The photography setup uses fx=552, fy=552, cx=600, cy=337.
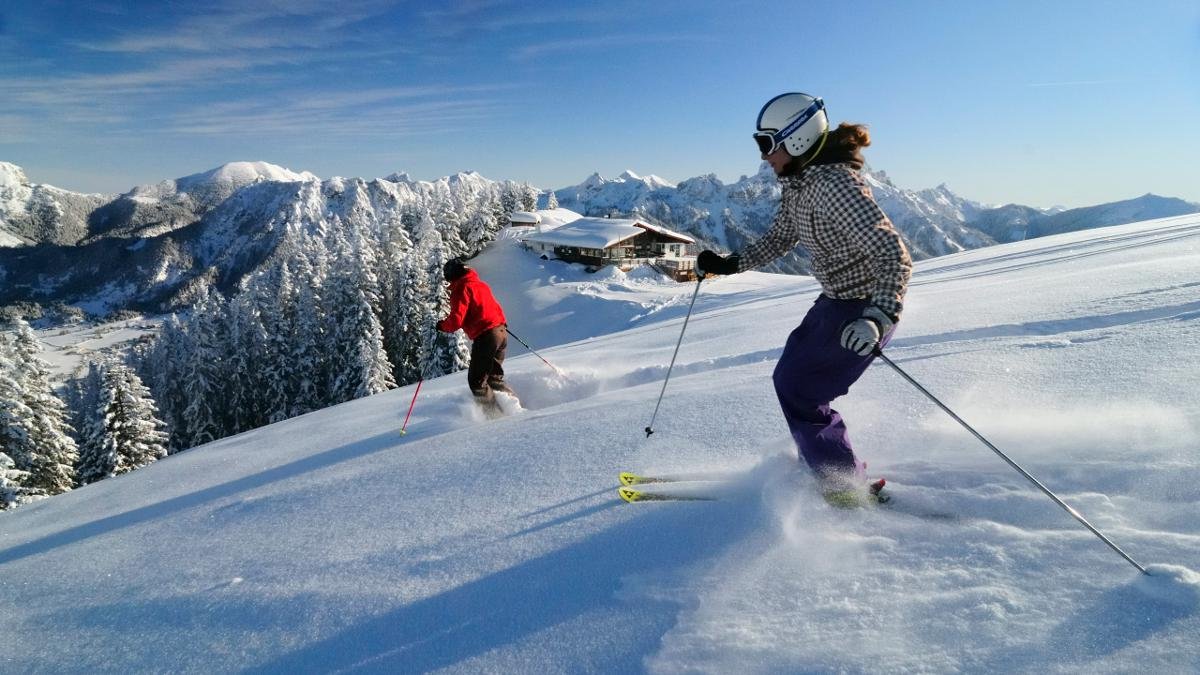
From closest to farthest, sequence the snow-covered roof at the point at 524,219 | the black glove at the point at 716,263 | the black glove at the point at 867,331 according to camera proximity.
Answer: the black glove at the point at 867,331 → the black glove at the point at 716,263 → the snow-covered roof at the point at 524,219

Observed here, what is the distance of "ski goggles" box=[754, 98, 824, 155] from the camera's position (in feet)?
10.0

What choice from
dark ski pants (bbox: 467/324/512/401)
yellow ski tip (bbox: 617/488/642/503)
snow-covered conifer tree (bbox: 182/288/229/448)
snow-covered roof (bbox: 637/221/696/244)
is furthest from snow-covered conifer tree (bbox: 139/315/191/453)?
yellow ski tip (bbox: 617/488/642/503)

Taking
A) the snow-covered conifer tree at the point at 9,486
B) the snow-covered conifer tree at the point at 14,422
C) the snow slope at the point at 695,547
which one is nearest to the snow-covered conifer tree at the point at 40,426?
the snow-covered conifer tree at the point at 14,422

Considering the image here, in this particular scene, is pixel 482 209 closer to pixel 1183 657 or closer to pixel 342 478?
pixel 342 478

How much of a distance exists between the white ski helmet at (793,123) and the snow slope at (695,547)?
73.9 inches

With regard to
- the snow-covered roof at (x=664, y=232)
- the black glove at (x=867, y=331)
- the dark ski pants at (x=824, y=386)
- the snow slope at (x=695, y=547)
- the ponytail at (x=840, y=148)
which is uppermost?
the snow-covered roof at (x=664, y=232)

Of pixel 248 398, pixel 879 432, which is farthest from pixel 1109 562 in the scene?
pixel 248 398

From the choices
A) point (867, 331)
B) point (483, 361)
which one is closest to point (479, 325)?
point (483, 361)

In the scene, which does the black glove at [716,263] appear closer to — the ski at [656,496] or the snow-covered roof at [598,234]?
the ski at [656,496]

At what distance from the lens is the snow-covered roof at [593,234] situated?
4731 centimetres

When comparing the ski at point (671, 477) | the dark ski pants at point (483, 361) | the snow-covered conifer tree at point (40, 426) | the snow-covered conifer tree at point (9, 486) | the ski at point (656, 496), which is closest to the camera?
the ski at point (656, 496)

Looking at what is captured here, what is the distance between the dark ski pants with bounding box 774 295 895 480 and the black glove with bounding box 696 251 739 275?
1154 millimetres

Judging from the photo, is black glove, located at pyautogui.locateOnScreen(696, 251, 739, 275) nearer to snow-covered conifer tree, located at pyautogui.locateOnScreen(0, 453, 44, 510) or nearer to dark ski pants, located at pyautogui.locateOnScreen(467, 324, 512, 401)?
dark ski pants, located at pyautogui.locateOnScreen(467, 324, 512, 401)

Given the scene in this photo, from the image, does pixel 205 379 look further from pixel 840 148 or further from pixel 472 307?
pixel 840 148
